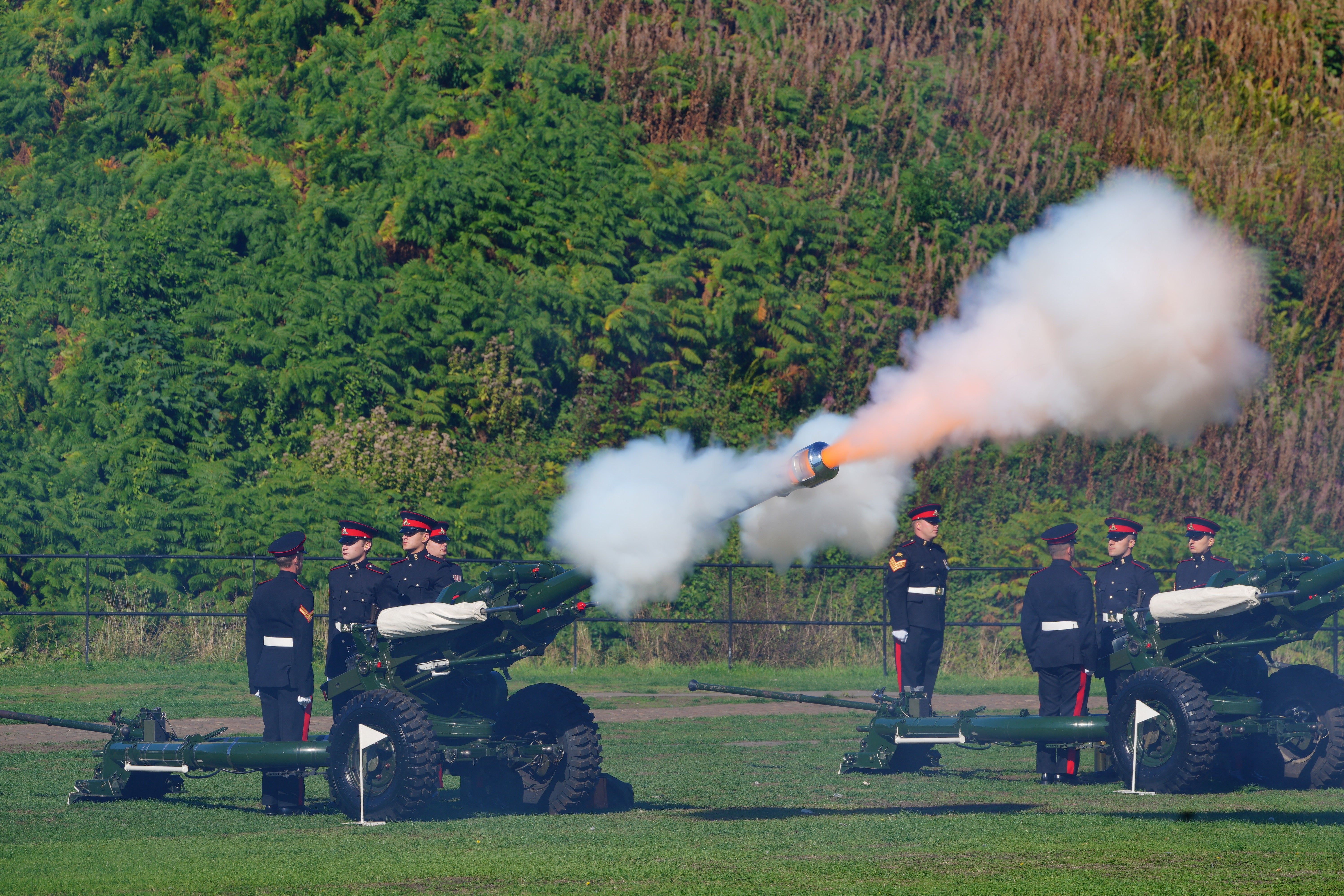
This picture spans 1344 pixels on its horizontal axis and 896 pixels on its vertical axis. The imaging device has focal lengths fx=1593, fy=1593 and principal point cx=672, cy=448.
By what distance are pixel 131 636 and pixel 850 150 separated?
1755 cm

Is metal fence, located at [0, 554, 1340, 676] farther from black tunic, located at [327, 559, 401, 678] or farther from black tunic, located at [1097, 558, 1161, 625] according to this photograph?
black tunic, located at [327, 559, 401, 678]

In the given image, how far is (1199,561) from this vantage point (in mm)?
16312

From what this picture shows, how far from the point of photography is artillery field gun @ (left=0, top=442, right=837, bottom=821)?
38.8 feet

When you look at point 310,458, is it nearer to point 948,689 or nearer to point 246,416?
point 246,416

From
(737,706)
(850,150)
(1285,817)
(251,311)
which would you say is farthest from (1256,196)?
(1285,817)

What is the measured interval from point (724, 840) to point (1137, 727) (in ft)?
13.8

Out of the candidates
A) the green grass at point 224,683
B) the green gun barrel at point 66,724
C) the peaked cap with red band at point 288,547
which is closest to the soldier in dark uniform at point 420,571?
the peaked cap with red band at point 288,547

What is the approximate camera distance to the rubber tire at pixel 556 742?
12.4 meters

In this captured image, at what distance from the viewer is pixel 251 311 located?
1179 inches

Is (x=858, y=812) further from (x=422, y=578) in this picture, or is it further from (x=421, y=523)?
(x=421, y=523)

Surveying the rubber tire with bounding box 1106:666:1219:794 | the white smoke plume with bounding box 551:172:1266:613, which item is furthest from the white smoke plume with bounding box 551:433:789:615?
the rubber tire with bounding box 1106:666:1219:794

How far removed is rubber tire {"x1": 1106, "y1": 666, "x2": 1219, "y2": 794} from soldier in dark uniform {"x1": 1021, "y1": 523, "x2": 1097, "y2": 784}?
0.93 meters

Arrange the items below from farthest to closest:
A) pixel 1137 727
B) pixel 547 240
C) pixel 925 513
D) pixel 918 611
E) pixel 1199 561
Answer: pixel 547 240 → pixel 925 513 → pixel 918 611 → pixel 1199 561 → pixel 1137 727

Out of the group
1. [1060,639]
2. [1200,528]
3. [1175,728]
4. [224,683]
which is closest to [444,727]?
[1060,639]
